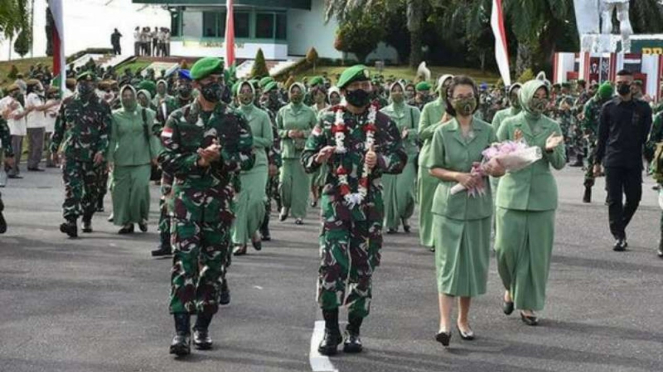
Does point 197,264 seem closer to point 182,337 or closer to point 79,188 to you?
point 182,337

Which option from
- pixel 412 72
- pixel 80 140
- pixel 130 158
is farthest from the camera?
pixel 412 72

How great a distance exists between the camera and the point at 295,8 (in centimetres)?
7344

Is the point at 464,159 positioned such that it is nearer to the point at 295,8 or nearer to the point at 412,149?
the point at 412,149

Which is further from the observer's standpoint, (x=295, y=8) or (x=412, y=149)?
(x=295, y=8)

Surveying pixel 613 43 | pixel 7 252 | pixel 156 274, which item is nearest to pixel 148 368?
pixel 156 274

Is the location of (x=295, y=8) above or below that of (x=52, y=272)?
above

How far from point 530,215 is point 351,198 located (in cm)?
201

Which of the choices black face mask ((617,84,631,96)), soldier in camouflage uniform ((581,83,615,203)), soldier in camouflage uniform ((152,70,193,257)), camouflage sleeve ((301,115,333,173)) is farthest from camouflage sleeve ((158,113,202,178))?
soldier in camouflage uniform ((581,83,615,203))

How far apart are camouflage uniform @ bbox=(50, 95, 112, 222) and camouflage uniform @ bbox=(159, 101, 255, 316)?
23.4ft

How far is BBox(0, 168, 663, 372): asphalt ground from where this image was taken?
355 inches

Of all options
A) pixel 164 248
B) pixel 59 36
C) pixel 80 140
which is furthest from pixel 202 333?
pixel 59 36

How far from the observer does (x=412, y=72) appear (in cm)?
5762

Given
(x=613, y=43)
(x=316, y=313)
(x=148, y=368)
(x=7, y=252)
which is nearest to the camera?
(x=148, y=368)

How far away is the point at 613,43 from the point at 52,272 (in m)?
22.3
